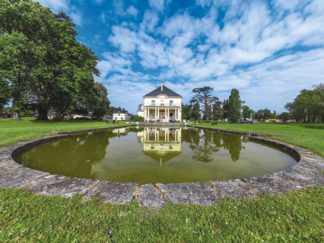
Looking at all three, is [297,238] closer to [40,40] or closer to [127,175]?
[127,175]

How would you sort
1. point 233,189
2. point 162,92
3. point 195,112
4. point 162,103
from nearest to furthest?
point 233,189
point 162,103
point 162,92
point 195,112

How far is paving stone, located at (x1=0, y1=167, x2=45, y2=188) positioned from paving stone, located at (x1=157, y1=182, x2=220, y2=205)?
2.01m

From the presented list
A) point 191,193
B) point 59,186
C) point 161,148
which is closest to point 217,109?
point 161,148

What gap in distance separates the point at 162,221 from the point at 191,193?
0.63 metres

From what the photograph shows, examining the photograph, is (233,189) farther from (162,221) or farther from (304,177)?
(304,177)

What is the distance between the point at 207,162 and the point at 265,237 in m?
2.93

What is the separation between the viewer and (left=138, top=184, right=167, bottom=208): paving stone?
171 cm

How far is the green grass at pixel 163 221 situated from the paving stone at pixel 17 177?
40cm

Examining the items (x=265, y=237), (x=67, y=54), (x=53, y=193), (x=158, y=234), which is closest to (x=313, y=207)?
(x=265, y=237)

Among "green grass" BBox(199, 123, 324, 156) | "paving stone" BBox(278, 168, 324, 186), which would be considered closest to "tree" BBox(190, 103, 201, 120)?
"green grass" BBox(199, 123, 324, 156)

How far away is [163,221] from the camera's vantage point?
1.43m

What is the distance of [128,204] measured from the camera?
169 cm

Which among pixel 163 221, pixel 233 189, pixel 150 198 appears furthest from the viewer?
pixel 233 189

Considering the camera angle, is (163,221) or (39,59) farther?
(39,59)
